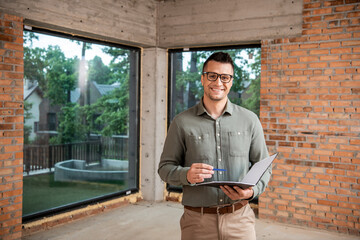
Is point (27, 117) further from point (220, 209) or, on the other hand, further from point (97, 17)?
point (220, 209)

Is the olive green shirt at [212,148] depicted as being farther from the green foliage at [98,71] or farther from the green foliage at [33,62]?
the green foliage at [98,71]

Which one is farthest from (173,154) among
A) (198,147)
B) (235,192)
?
(235,192)

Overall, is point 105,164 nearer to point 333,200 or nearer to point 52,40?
point 52,40

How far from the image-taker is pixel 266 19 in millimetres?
4613

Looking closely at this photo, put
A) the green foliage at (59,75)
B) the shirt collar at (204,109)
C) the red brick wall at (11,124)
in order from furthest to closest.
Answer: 1. the green foliage at (59,75)
2. the red brick wall at (11,124)
3. the shirt collar at (204,109)

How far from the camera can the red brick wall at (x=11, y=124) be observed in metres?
3.57

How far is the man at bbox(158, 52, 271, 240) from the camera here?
203 cm

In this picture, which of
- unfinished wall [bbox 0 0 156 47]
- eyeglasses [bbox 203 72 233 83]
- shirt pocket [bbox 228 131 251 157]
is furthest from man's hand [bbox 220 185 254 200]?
unfinished wall [bbox 0 0 156 47]

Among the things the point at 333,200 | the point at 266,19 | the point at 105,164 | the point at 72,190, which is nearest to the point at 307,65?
the point at 266,19

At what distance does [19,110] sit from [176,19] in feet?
8.50

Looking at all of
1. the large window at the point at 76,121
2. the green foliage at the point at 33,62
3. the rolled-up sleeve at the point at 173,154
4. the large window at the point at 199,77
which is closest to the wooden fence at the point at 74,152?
the large window at the point at 76,121

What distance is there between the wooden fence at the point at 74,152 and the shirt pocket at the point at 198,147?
271 centimetres

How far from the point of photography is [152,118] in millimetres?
5520

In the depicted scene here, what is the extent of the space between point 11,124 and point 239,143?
254 centimetres
